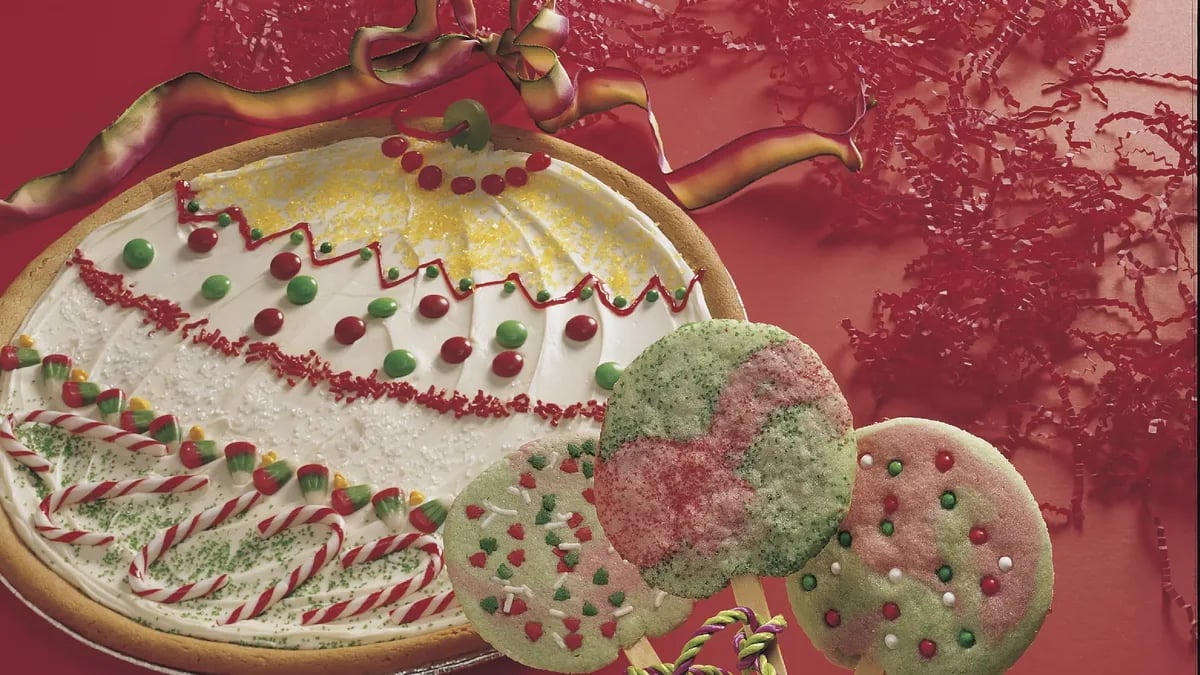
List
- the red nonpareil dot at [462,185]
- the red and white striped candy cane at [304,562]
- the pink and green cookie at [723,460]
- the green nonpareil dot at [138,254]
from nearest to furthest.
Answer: the pink and green cookie at [723,460]
the red and white striped candy cane at [304,562]
the green nonpareil dot at [138,254]
the red nonpareil dot at [462,185]

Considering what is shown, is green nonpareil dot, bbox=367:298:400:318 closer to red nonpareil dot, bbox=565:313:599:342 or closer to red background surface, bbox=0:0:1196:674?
red nonpareil dot, bbox=565:313:599:342

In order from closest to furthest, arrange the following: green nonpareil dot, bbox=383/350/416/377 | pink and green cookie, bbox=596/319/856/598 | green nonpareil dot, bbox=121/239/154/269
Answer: pink and green cookie, bbox=596/319/856/598, green nonpareil dot, bbox=383/350/416/377, green nonpareil dot, bbox=121/239/154/269

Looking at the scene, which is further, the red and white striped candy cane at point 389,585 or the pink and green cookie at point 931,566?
the red and white striped candy cane at point 389,585

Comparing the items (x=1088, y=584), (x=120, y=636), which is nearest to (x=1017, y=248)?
(x=1088, y=584)

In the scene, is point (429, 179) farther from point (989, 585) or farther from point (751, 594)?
point (989, 585)

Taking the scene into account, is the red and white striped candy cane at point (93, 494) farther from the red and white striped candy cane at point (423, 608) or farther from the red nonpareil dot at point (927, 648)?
the red nonpareil dot at point (927, 648)

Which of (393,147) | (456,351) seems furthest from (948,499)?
(393,147)

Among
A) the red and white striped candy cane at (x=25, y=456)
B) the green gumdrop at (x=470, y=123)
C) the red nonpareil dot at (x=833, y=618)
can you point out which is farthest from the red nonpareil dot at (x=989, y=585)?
the red and white striped candy cane at (x=25, y=456)

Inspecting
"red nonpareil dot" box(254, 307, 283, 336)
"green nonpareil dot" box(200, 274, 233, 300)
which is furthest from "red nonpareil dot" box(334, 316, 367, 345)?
"green nonpareil dot" box(200, 274, 233, 300)
